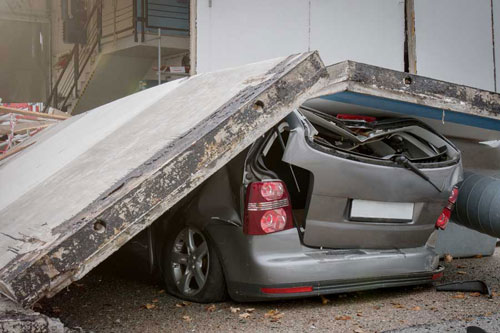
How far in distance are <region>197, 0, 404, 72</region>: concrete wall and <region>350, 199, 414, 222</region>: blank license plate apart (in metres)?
5.33

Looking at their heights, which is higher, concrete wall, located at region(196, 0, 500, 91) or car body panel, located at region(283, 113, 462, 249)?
concrete wall, located at region(196, 0, 500, 91)

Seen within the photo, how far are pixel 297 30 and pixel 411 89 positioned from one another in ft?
17.8

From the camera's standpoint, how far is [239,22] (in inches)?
366

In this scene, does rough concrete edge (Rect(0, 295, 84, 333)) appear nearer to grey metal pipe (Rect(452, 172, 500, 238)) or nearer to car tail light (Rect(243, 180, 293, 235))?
car tail light (Rect(243, 180, 293, 235))

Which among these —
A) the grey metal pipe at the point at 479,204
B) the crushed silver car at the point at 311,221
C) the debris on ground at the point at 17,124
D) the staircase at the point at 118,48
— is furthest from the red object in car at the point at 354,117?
the staircase at the point at 118,48

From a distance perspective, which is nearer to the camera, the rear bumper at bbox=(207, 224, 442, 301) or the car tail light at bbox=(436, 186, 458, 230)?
the rear bumper at bbox=(207, 224, 442, 301)

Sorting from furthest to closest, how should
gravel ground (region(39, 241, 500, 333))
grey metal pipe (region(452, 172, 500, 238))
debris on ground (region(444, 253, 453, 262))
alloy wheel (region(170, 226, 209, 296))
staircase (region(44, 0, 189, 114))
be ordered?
staircase (region(44, 0, 189, 114)) → debris on ground (region(444, 253, 453, 262)) → grey metal pipe (region(452, 172, 500, 238)) → alloy wheel (region(170, 226, 209, 296)) → gravel ground (region(39, 241, 500, 333))

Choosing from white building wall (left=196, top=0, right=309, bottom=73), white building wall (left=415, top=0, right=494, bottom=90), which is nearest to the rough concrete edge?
white building wall (left=196, top=0, right=309, bottom=73)

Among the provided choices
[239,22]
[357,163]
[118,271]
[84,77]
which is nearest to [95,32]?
[84,77]

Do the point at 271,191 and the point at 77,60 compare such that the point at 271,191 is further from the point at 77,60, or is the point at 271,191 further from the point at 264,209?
the point at 77,60

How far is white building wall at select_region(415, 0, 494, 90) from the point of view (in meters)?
10.3

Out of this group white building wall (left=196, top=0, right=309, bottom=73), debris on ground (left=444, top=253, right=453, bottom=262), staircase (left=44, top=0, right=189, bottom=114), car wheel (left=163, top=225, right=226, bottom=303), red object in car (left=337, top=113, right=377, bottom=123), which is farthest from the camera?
staircase (left=44, top=0, right=189, bottom=114)

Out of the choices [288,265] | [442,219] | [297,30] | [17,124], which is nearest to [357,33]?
[297,30]

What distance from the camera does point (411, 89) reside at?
4422 mm
